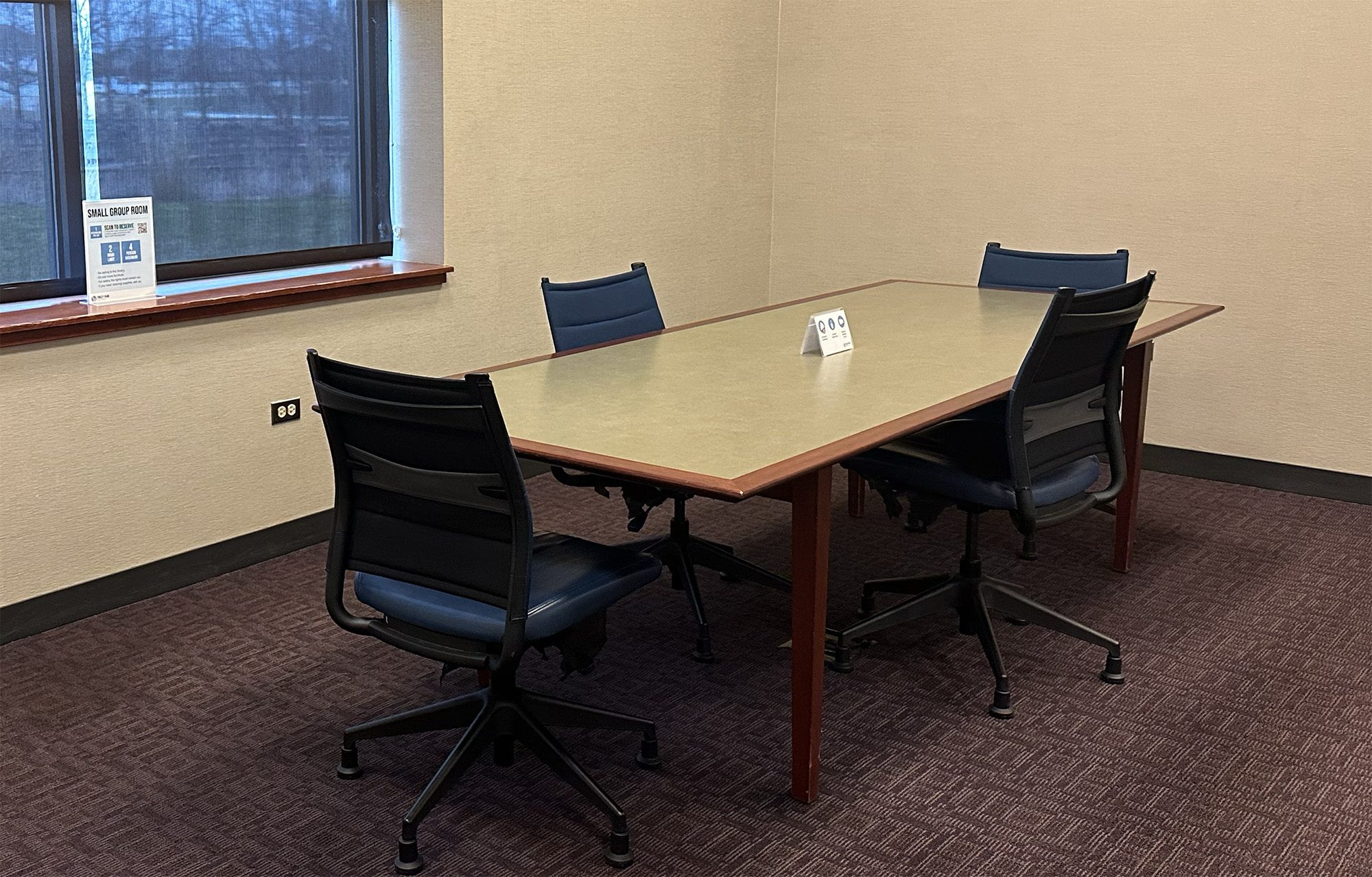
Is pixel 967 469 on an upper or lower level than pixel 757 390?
lower

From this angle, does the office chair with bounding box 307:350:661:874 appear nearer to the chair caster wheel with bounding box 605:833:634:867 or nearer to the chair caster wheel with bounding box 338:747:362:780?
the chair caster wheel with bounding box 605:833:634:867

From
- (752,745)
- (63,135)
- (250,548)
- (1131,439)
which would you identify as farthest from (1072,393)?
(63,135)

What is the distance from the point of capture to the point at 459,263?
15.8 feet

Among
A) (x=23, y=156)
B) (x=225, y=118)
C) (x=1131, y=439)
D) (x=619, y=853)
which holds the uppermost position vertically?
(x=225, y=118)

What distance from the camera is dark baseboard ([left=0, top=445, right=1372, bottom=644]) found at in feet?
12.1

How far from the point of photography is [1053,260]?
15.4 feet

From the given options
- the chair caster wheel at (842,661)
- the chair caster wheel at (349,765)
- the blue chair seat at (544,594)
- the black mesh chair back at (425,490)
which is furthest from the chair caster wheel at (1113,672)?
the chair caster wheel at (349,765)

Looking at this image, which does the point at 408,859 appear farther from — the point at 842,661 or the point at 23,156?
the point at 23,156

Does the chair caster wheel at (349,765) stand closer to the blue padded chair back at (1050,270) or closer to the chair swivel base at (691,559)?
the chair swivel base at (691,559)

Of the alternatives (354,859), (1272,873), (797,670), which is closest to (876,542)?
(797,670)

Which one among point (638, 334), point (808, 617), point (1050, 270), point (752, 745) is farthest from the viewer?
point (1050, 270)

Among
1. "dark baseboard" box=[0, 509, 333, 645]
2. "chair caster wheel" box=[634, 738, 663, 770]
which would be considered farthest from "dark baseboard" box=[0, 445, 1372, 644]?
"chair caster wheel" box=[634, 738, 663, 770]

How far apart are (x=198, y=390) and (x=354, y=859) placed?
1.86 m

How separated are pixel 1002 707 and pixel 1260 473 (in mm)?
2562
